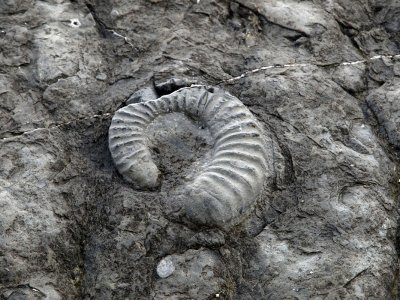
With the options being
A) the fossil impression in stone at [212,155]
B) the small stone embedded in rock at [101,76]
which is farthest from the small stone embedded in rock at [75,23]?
the fossil impression in stone at [212,155]

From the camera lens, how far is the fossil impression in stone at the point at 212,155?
3.13 metres

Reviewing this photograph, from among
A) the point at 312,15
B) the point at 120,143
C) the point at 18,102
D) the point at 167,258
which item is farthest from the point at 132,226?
the point at 312,15

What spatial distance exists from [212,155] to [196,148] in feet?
0.38

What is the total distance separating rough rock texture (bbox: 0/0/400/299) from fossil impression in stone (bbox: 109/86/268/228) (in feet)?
0.27

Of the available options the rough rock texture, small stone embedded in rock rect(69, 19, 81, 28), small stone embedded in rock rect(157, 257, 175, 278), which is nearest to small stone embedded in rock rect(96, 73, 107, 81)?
the rough rock texture

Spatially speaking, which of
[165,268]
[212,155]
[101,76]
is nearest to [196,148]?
[212,155]

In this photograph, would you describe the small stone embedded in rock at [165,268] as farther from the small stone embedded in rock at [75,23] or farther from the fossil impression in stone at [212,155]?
the small stone embedded in rock at [75,23]

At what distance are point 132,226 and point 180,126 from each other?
0.63 meters

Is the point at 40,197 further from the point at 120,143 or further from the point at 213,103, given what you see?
the point at 213,103

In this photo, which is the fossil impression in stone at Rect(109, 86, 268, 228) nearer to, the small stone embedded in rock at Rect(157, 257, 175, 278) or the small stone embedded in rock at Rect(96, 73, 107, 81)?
the small stone embedded in rock at Rect(157, 257, 175, 278)

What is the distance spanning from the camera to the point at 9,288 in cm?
294

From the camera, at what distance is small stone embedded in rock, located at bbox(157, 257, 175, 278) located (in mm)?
3041

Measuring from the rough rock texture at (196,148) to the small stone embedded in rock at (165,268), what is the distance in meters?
0.03

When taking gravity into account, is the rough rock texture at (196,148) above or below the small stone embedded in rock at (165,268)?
above
